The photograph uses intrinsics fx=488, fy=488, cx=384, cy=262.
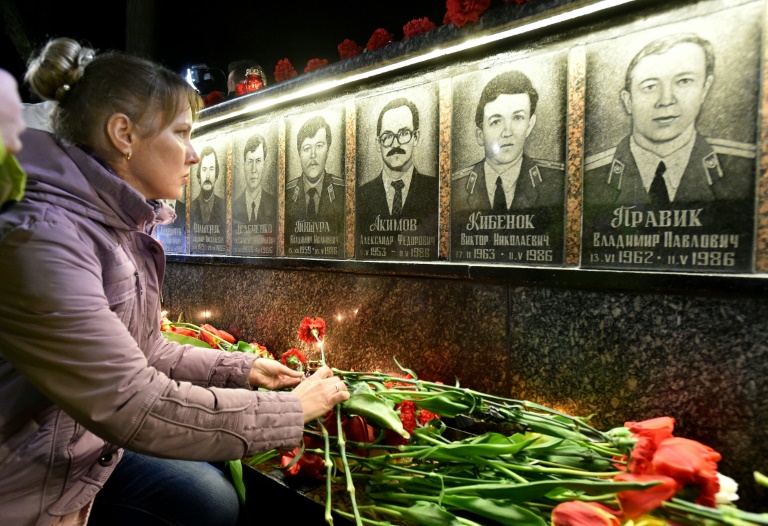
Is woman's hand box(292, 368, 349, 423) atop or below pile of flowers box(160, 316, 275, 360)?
atop

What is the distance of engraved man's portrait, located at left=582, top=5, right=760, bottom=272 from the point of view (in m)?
1.60

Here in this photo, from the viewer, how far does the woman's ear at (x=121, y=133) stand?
58.0 inches

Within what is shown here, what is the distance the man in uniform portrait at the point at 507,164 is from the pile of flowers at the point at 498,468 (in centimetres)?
89

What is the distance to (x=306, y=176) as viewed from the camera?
10.1ft

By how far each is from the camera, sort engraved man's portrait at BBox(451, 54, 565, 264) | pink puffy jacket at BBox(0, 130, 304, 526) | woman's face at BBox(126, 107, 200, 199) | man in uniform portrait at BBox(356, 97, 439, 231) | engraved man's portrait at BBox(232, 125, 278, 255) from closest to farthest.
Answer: pink puffy jacket at BBox(0, 130, 304, 526) < woman's face at BBox(126, 107, 200, 199) < engraved man's portrait at BBox(451, 54, 565, 264) < man in uniform portrait at BBox(356, 97, 439, 231) < engraved man's portrait at BBox(232, 125, 278, 255)

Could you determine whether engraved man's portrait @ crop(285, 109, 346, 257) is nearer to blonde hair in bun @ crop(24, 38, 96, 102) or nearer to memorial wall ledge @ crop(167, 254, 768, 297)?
memorial wall ledge @ crop(167, 254, 768, 297)

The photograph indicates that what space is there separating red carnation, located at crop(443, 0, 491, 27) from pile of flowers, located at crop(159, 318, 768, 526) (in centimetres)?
155

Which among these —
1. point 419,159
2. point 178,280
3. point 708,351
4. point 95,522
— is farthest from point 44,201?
point 178,280

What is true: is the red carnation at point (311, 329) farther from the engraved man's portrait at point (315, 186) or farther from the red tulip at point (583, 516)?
the red tulip at point (583, 516)

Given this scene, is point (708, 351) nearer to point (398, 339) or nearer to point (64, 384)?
point (398, 339)

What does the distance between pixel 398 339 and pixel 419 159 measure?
Result: 3.07 ft

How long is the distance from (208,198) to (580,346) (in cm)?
300

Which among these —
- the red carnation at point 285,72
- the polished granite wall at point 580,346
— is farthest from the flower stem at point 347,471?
the red carnation at point 285,72

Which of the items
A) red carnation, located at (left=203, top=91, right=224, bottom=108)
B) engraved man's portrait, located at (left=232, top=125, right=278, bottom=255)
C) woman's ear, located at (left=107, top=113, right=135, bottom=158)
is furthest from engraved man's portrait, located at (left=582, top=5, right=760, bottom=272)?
red carnation, located at (left=203, top=91, right=224, bottom=108)
